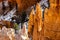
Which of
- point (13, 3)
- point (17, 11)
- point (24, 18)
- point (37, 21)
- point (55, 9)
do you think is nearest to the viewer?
point (55, 9)

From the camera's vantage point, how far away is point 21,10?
5.14 meters

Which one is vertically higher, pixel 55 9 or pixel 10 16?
pixel 55 9

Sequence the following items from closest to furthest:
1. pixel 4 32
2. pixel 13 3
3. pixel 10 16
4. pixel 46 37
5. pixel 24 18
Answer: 1. pixel 46 37
2. pixel 4 32
3. pixel 24 18
4. pixel 10 16
5. pixel 13 3

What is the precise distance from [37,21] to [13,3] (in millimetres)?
4044

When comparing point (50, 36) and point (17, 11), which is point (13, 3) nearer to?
point (17, 11)

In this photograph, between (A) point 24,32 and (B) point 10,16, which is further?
(B) point 10,16

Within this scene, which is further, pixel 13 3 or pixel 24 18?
pixel 13 3

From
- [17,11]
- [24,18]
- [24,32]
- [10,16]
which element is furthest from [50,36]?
[17,11]

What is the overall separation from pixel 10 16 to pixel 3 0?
108 centimetres

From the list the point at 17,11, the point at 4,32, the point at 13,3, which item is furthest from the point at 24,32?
the point at 13,3

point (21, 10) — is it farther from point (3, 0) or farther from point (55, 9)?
point (55, 9)

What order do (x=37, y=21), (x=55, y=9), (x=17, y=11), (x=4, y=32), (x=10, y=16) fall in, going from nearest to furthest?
(x=55, y=9) < (x=37, y=21) < (x=4, y=32) < (x=10, y=16) < (x=17, y=11)

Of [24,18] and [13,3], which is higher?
[13,3]

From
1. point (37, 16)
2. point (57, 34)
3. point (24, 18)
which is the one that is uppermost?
point (37, 16)
